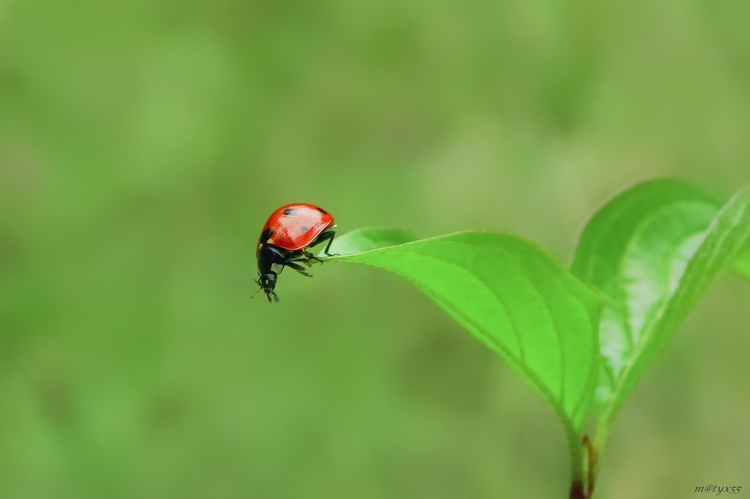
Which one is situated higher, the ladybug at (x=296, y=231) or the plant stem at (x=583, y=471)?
the ladybug at (x=296, y=231)

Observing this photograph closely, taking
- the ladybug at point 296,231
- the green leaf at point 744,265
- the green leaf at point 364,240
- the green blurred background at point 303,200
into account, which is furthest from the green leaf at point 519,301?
the green blurred background at point 303,200

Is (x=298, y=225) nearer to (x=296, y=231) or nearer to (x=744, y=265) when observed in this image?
(x=296, y=231)

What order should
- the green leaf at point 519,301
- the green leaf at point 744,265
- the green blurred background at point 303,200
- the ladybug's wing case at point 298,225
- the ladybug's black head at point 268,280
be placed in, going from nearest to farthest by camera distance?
the green leaf at point 519,301, the green leaf at point 744,265, the ladybug's wing case at point 298,225, the ladybug's black head at point 268,280, the green blurred background at point 303,200

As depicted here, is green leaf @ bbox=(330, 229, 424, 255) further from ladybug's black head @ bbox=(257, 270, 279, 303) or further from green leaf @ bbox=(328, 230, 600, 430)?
ladybug's black head @ bbox=(257, 270, 279, 303)

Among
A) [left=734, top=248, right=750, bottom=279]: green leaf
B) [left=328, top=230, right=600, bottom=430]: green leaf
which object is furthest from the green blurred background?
[left=328, top=230, right=600, bottom=430]: green leaf

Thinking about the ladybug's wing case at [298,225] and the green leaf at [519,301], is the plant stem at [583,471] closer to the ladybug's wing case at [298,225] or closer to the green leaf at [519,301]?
the green leaf at [519,301]

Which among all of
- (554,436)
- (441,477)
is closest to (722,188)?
(554,436)
